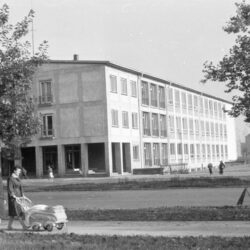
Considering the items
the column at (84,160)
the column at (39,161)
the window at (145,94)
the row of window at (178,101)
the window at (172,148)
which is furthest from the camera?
the window at (172,148)

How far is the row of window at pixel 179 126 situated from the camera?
6244 centimetres

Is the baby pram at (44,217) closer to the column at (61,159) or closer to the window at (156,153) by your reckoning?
the column at (61,159)

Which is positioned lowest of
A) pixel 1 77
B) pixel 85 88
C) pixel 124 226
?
pixel 124 226

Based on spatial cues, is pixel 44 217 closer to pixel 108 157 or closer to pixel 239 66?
pixel 239 66

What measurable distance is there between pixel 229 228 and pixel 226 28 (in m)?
5.46

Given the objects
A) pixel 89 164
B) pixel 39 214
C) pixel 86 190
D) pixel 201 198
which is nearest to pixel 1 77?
pixel 39 214

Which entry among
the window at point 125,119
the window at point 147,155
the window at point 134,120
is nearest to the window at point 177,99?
the window at point 147,155

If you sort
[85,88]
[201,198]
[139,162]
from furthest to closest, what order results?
[139,162] → [85,88] → [201,198]

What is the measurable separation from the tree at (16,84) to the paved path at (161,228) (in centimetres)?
321

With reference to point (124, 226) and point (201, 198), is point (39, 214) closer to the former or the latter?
point (124, 226)

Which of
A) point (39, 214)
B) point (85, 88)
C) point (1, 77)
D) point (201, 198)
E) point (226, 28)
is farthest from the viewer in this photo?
point (85, 88)

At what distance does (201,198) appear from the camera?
2250 centimetres

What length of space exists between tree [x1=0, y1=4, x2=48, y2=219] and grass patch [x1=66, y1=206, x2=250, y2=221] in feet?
8.88

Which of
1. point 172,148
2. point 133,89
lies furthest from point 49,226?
point 172,148
